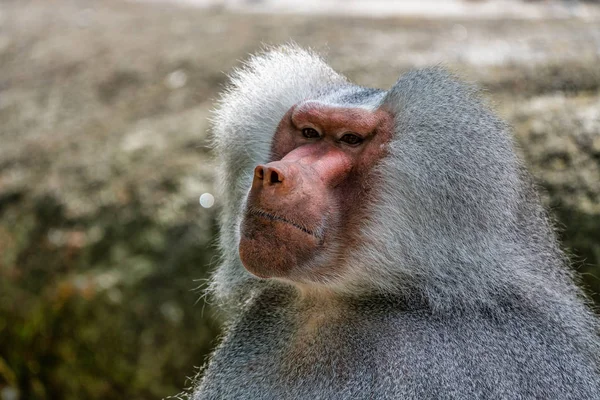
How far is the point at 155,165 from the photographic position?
17.4ft

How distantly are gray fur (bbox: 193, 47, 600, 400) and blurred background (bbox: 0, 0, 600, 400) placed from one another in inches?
44.5

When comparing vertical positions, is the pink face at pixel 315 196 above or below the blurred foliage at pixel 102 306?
above

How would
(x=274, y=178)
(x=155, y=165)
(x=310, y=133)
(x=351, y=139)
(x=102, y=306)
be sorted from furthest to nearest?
(x=155, y=165)
(x=102, y=306)
(x=310, y=133)
(x=351, y=139)
(x=274, y=178)

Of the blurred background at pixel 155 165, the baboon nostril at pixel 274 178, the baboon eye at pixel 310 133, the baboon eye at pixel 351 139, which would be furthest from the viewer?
the blurred background at pixel 155 165

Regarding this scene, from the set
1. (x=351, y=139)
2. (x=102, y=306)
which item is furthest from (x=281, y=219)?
(x=102, y=306)

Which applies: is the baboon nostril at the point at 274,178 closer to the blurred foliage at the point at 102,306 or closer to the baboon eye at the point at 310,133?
the baboon eye at the point at 310,133

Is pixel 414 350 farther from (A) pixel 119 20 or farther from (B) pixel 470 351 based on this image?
(A) pixel 119 20

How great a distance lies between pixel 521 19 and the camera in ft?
22.0

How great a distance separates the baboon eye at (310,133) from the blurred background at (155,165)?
874mm

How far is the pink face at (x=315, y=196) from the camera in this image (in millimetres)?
2428

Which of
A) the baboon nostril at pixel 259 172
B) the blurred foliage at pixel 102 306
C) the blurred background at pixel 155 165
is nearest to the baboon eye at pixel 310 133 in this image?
the baboon nostril at pixel 259 172

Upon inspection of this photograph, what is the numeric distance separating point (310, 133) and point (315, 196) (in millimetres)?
403

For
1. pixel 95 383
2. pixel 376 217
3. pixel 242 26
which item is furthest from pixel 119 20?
pixel 376 217

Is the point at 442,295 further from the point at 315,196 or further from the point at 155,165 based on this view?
the point at 155,165
